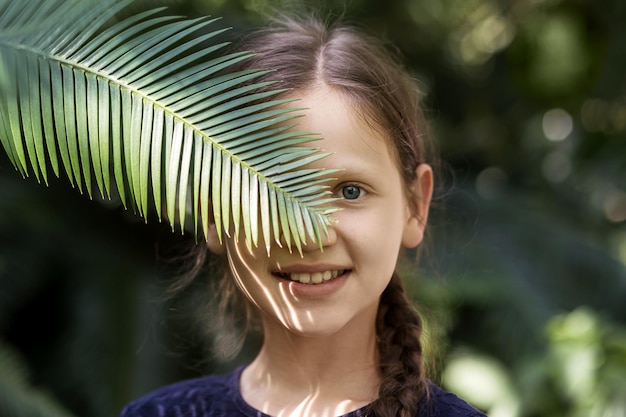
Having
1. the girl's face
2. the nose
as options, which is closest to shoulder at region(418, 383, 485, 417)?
the girl's face

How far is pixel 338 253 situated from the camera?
1121 millimetres

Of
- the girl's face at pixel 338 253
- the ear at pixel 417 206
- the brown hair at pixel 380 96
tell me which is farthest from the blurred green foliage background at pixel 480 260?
the girl's face at pixel 338 253

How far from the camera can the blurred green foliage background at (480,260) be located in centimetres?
234

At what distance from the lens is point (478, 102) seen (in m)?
3.66

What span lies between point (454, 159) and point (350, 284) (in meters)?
2.38

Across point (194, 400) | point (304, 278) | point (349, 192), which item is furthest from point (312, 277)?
point (194, 400)

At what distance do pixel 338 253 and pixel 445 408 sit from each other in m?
0.29

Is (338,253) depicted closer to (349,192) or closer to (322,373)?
(349,192)

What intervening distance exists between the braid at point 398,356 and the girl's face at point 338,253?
12 centimetres

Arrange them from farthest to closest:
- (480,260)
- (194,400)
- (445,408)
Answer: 1. (480,260)
2. (194,400)
3. (445,408)

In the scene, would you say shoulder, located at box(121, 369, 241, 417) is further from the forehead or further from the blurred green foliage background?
the blurred green foliage background

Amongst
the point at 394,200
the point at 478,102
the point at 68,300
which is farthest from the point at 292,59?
the point at 478,102

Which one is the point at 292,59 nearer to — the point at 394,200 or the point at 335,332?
the point at 394,200

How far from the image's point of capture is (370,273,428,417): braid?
3.91ft
